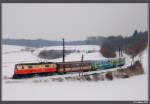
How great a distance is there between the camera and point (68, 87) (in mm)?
2561

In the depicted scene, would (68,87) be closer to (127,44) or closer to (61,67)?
(61,67)

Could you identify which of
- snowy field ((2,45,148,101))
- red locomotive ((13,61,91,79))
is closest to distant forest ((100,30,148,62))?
snowy field ((2,45,148,101))

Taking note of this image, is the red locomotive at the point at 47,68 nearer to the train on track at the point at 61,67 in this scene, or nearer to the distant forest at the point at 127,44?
the train on track at the point at 61,67

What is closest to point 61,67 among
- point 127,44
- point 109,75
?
point 109,75

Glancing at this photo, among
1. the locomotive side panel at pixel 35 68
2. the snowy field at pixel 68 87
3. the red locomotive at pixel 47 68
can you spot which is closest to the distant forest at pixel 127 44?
the snowy field at pixel 68 87

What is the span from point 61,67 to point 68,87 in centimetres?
18

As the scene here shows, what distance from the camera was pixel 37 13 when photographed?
99.3 inches

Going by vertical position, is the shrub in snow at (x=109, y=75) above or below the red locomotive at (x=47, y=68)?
below

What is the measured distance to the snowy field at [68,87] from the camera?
251 cm

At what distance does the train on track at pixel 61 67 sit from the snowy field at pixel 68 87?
3cm

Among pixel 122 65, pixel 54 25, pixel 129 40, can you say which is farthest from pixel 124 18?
pixel 54 25

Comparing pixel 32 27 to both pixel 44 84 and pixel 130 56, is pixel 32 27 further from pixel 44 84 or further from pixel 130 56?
pixel 130 56

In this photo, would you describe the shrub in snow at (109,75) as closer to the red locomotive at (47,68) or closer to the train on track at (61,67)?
the train on track at (61,67)

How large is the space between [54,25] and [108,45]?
1.57 ft
